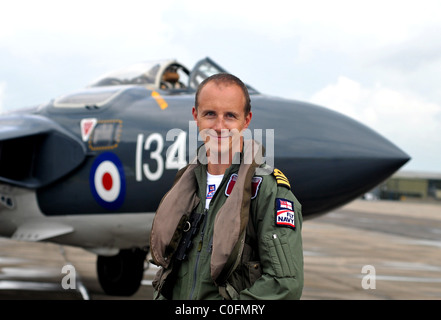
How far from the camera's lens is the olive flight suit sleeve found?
190 centimetres

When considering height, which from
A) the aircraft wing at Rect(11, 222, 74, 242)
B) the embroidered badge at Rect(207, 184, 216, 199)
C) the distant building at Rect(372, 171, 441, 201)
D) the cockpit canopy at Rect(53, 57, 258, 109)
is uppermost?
the cockpit canopy at Rect(53, 57, 258, 109)

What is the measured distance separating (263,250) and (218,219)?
200 mm

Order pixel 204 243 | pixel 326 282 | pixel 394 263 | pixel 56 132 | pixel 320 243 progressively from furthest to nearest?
pixel 320 243
pixel 394 263
pixel 326 282
pixel 56 132
pixel 204 243

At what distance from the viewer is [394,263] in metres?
13.7

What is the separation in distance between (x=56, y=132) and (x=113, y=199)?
1165 millimetres

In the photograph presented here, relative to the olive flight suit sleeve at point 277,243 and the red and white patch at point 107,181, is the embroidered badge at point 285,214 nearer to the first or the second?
the olive flight suit sleeve at point 277,243

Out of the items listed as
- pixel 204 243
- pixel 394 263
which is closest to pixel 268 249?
pixel 204 243

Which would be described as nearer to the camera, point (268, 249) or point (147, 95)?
point (268, 249)

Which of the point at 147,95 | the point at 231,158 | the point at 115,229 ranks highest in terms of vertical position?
the point at 147,95

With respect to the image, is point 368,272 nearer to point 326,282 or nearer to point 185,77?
point 326,282

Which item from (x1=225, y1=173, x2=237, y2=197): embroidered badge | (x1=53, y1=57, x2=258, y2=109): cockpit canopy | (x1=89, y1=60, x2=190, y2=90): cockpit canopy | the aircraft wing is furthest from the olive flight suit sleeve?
(x1=89, y1=60, x2=190, y2=90): cockpit canopy

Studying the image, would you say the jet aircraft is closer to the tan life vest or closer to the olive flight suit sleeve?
the tan life vest

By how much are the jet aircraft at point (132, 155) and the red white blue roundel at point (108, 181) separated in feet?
0.04

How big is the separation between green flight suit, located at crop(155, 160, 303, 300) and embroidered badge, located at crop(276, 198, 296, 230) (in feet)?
0.03
